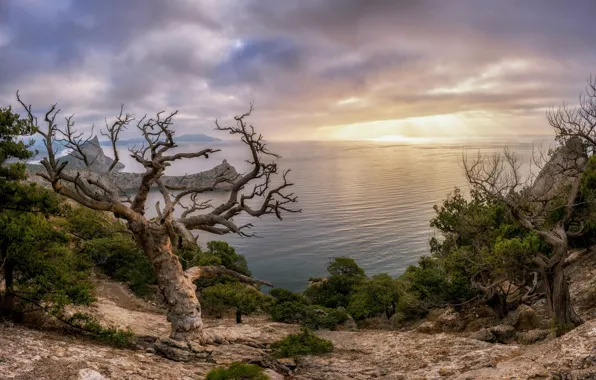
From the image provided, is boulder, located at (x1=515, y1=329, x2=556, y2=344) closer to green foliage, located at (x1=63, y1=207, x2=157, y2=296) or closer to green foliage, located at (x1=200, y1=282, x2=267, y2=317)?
green foliage, located at (x1=200, y1=282, x2=267, y2=317)

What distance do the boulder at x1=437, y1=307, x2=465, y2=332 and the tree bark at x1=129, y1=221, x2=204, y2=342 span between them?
47.1 ft

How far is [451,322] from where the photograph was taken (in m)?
22.2

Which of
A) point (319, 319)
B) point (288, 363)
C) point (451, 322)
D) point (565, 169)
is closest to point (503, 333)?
point (451, 322)

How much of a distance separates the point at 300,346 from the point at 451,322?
471 inches

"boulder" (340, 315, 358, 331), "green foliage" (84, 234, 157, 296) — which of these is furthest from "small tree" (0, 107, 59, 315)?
"boulder" (340, 315, 358, 331)

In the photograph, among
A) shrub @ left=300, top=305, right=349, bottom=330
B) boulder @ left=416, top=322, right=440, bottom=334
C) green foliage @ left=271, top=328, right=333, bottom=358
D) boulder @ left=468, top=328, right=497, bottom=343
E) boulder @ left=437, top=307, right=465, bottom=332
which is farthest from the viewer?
shrub @ left=300, top=305, right=349, bottom=330

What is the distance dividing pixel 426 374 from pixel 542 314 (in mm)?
11310

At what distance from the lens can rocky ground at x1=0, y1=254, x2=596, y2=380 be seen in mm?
8438

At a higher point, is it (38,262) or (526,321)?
(38,262)

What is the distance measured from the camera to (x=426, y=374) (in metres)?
11.0

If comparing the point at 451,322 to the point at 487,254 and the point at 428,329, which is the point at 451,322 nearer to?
the point at 428,329

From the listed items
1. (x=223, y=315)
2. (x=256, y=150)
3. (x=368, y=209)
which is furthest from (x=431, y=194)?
(x=256, y=150)

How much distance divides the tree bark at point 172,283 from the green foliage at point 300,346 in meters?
2.88

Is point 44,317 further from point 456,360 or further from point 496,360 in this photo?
point 496,360
